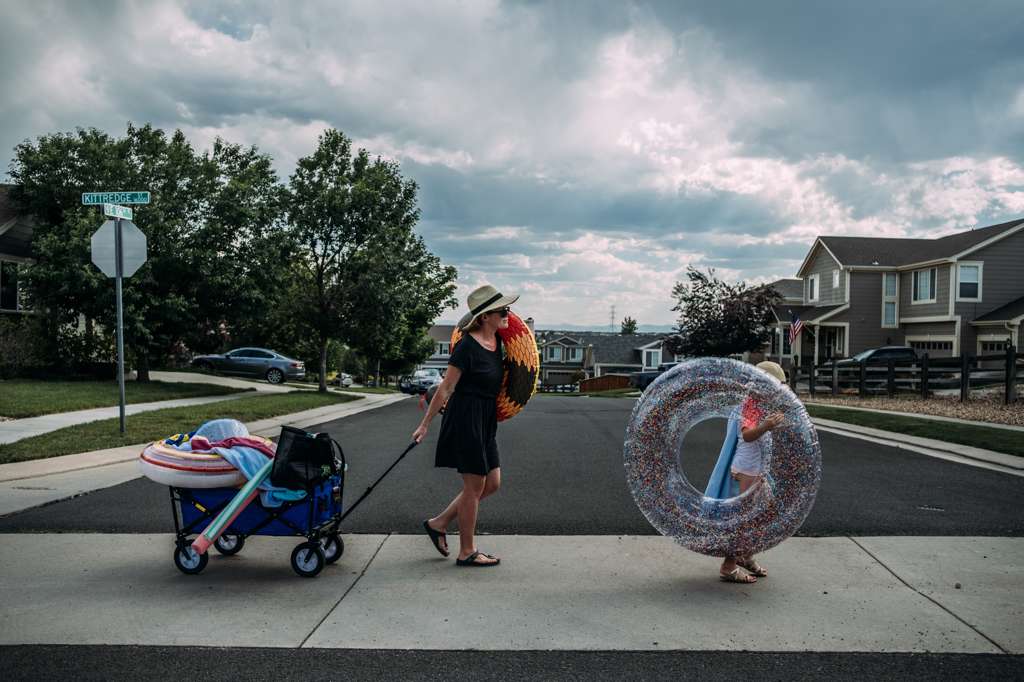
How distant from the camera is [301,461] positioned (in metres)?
5.28

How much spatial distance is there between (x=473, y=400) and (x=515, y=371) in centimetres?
42

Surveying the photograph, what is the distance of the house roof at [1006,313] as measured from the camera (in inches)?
1262

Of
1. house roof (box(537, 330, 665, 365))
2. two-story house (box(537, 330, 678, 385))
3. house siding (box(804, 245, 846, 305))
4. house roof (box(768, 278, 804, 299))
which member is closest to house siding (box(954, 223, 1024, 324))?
house siding (box(804, 245, 846, 305))

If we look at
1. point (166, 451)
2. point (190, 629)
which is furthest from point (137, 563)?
point (190, 629)

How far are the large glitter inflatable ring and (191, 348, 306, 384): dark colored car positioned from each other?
97.5 ft

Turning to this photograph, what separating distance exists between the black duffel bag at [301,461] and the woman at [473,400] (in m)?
0.60

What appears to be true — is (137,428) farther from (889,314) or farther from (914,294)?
(889,314)

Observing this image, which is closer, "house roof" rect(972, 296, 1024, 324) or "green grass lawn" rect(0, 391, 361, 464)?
"green grass lawn" rect(0, 391, 361, 464)

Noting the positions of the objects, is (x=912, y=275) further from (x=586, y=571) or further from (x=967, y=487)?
(x=586, y=571)

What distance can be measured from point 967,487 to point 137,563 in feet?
27.1

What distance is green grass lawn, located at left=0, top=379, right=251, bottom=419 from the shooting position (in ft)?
Answer: 51.5

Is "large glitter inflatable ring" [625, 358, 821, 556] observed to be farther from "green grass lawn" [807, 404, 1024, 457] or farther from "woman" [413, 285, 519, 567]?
"green grass lawn" [807, 404, 1024, 457]

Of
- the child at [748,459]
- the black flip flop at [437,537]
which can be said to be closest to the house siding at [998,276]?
the child at [748,459]

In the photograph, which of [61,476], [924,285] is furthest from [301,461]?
[924,285]
